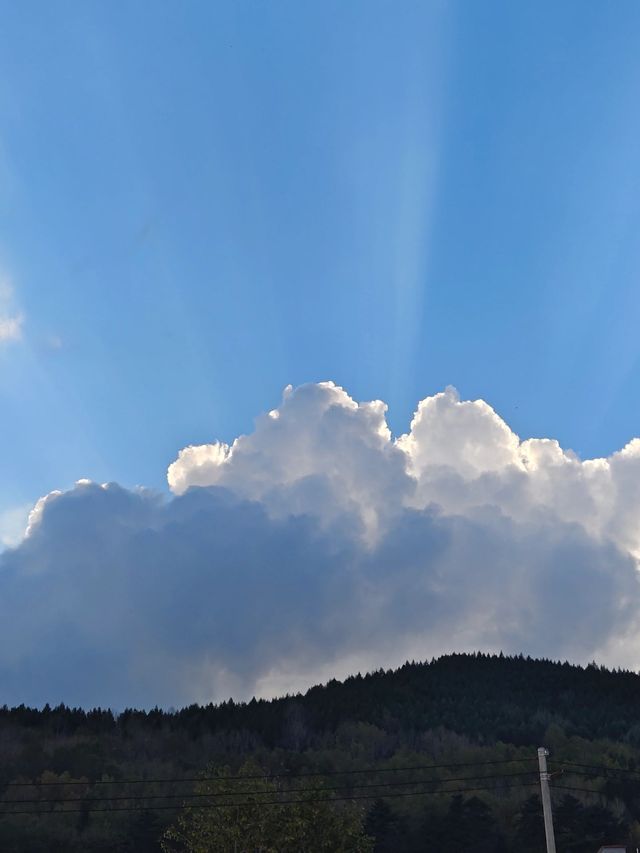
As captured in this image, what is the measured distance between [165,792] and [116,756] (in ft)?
115

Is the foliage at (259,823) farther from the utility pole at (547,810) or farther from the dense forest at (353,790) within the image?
the utility pole at (547,810)

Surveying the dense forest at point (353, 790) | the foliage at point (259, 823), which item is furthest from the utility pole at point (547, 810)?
the dense forest at point (353, 790)

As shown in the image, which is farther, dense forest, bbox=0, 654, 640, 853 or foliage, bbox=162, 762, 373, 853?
dense forest, bbox=0, 654, 640, 853

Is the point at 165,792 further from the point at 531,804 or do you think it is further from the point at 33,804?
the point at 531,804

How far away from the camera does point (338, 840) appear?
8556 cm

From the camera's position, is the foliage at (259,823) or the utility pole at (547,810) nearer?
the utility pole at (547,810)

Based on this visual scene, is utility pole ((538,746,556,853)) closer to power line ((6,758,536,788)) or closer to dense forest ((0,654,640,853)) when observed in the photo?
dense forest ((0,654,640,853))

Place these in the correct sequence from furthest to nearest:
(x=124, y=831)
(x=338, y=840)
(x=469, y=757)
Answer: (x=469, y=757), (x=124, y=831), (x=338, y=840)

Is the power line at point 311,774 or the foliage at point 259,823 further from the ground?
the power line at point 311,774

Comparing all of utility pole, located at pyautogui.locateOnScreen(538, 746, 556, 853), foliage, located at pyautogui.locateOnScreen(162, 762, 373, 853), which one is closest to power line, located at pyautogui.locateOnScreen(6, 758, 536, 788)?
foliage, located at pyautogui.locateOnScreen(162, 762, 373, 853)

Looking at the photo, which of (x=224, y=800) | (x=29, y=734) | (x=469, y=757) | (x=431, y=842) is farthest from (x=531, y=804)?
(x=29, y=734)

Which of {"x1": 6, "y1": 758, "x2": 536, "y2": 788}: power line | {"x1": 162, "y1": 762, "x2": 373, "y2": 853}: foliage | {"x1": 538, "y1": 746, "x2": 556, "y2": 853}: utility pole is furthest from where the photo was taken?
{"x1": 6, "y1": 758, "x2": 536, "y2": 788}: power line

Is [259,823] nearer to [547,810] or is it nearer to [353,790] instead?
[547,810]

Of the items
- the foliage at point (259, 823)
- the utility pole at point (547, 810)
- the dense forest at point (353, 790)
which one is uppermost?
the dense forest at point (353, 790)
